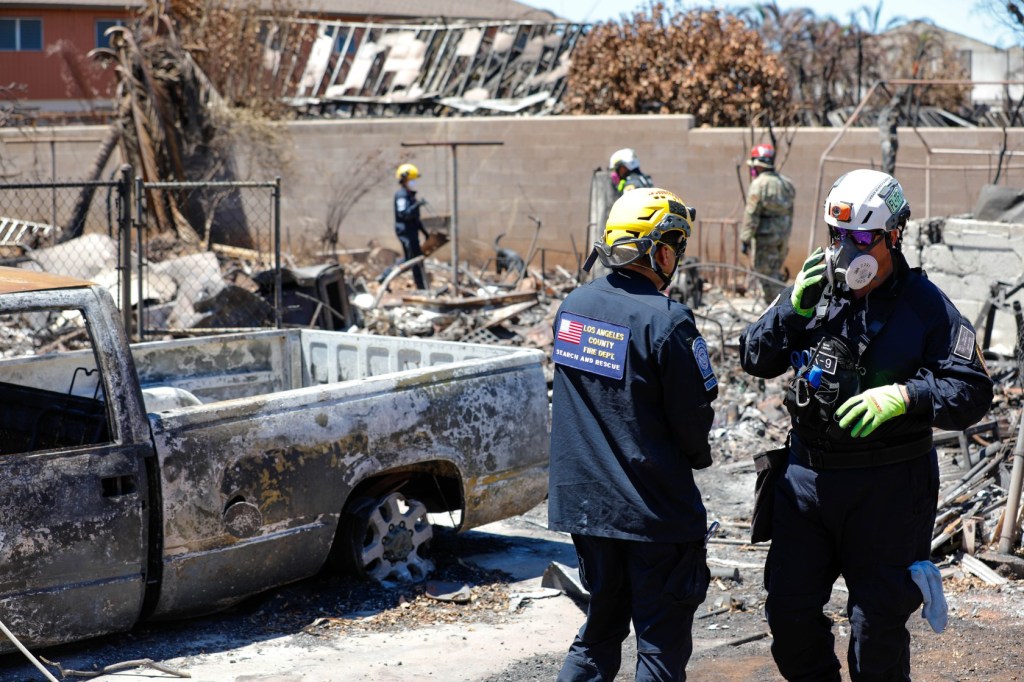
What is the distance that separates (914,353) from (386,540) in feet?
9.89

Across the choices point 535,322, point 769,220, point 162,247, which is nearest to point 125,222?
point 535,322

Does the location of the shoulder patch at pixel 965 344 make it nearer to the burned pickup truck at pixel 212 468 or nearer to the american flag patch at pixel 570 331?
the american flag patch at pixel 570 331

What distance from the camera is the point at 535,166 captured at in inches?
745

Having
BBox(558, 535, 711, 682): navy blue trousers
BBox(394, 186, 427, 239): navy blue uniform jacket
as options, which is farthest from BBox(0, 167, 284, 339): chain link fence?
BBox(558, 535, 711, 682): navy blue trousers

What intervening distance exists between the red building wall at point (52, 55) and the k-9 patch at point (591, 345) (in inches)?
1326

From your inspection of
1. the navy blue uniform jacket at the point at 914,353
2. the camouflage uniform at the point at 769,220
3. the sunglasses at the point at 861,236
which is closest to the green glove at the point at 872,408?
the navy blue uniform jacket at the point at 914,353

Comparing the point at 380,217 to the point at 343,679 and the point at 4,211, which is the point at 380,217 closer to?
the point at 4,211

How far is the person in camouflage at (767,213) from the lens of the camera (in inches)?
491

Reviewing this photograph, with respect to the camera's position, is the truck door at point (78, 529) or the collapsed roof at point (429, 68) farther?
the collapsed roof at point (429, 68)

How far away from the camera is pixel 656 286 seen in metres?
3.70

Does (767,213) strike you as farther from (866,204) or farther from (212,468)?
(866,204)

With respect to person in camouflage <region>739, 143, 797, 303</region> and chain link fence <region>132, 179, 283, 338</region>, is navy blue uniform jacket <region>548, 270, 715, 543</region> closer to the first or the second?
chain link fence <region>132, 179, 283, 338</region>

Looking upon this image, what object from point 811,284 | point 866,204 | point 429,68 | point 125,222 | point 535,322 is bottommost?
point 535,322

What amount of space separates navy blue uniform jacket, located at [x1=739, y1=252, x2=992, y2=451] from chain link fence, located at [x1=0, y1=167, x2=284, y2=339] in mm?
6208
